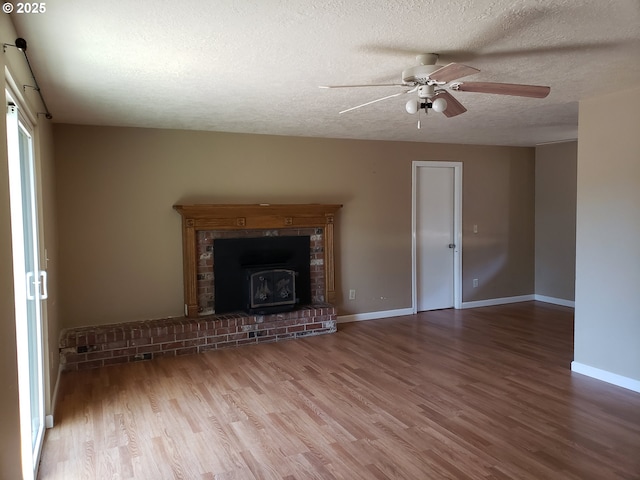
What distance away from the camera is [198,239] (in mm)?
5125

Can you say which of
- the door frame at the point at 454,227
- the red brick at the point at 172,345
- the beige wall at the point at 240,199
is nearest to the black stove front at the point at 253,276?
the beige wall at the point at 240,199

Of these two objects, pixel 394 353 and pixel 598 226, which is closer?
pixel 598 226

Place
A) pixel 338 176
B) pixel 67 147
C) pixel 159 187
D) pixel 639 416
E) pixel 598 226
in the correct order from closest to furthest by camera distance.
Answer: pixel 639 416 < pixel 598 226 < pixel 67 147 < pixel 159 187 < pixel 338 176

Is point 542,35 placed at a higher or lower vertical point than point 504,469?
higher

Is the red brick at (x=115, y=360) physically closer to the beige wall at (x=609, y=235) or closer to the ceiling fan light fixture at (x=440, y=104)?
the ceiling fan light fixture at (x=440, y=104)

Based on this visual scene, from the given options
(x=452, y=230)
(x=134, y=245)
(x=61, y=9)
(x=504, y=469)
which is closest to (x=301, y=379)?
(x=504, y=469)

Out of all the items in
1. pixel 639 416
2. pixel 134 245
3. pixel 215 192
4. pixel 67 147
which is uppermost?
pixel 67 147

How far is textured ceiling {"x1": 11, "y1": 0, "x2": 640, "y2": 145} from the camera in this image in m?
2.08

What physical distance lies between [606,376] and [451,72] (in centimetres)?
302

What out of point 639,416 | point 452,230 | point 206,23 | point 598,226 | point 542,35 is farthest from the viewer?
point 452,230

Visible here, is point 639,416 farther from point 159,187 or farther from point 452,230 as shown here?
Answer: point 159,187

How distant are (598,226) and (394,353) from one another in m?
2.16

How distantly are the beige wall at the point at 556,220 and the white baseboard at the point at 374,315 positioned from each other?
7.66 feet

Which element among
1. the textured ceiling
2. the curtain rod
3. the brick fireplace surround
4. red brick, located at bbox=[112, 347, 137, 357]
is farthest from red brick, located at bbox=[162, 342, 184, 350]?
the curtain rod
